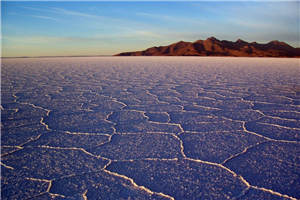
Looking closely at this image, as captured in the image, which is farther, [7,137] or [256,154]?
[7,137]

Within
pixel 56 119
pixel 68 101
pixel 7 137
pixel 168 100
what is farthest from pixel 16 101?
pixel 168 100

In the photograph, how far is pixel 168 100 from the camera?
273 cm

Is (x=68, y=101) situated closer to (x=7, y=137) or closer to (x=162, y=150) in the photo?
(x=7, y=137)

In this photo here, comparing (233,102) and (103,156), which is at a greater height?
(233,102)

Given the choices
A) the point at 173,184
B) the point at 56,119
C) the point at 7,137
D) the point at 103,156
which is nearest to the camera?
the point at 173,184

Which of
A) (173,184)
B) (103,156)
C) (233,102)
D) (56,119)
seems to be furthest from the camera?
(233,102)

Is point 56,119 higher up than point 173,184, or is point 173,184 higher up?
point 56,119

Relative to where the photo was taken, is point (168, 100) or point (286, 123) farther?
point (168, 100)

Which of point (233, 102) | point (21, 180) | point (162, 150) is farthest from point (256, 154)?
point (233, 102)

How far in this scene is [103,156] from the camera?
1324 mm

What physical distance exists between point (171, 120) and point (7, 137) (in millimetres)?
1138

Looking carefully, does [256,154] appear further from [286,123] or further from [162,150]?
[286,123]

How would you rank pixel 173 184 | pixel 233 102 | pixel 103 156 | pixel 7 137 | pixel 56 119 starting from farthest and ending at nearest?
pixel 233 102 < pixel 56 119 < pixel 7 137 < pixel 103 156 < pixel 173 184

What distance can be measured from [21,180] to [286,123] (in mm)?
1749
